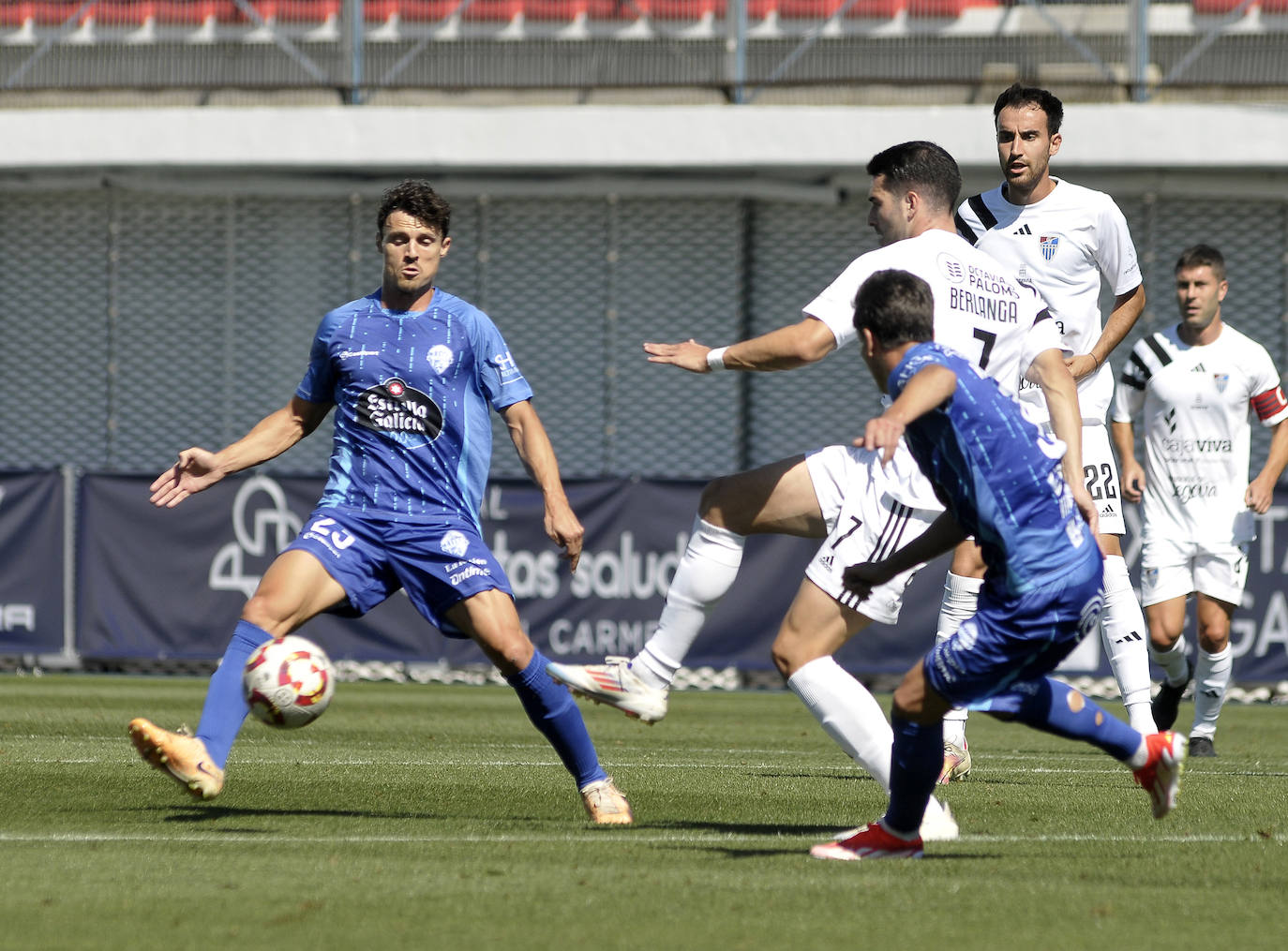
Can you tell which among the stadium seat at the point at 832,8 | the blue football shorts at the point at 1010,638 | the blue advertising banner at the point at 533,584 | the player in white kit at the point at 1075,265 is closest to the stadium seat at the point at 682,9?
the stadium seat at the point at 832,8

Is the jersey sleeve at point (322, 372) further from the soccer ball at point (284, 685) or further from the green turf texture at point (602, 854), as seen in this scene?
the green turf texture at point (602, 854)

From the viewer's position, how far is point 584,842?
540cm

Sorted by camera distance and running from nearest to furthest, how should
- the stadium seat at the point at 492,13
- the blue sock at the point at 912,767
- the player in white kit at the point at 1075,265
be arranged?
the blue sock at the point at 912,767, the player in white kit at the point at 1075,265, the stadium seat at the point at 492,13

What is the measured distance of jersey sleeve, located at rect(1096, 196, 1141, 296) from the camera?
723 centimetres

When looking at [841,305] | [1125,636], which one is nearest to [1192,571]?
[1125,636]

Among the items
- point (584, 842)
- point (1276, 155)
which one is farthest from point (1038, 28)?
point (584, 842)

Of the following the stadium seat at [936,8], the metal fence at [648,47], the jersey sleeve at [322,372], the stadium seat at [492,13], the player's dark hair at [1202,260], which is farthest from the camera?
the stadium seat at [492,13]

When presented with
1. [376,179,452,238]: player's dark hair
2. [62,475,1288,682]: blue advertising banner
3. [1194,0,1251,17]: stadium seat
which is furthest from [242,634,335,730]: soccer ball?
[1194,0,1251,17]: stadium seat

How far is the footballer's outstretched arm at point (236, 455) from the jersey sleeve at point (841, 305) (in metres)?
1.69

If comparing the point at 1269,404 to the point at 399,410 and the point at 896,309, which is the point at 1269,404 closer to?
the point at 399,410

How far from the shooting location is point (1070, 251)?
721 cm

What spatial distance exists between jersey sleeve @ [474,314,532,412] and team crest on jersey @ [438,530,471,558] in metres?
0.46

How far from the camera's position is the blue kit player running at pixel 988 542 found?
4.73 m

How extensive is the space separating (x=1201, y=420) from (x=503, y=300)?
9.11 metres
